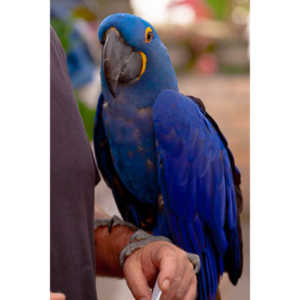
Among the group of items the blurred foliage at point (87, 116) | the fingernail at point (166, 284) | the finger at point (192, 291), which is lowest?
the finger at point (192, 291)

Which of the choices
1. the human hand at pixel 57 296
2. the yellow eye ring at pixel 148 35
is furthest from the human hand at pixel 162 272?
the yellow eye ring at pixel 148 35

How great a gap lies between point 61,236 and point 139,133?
0.71 ft

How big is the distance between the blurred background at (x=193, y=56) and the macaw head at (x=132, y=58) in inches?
0.6

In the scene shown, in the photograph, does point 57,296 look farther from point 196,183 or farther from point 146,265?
point 196,183

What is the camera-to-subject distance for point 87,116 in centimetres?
76

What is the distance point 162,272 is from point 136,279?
6 cm

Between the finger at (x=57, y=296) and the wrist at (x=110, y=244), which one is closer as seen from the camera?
the finger at (x=57, y=296)

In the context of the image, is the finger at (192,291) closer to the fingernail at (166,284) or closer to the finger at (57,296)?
the fingernail at (166,284)

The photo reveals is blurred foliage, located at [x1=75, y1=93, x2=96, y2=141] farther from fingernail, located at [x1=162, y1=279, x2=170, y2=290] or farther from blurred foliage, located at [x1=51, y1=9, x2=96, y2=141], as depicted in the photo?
fingernail, located at [x1=162, y1=279, x2=170, y2=290]

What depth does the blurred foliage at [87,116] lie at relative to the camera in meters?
0.75
